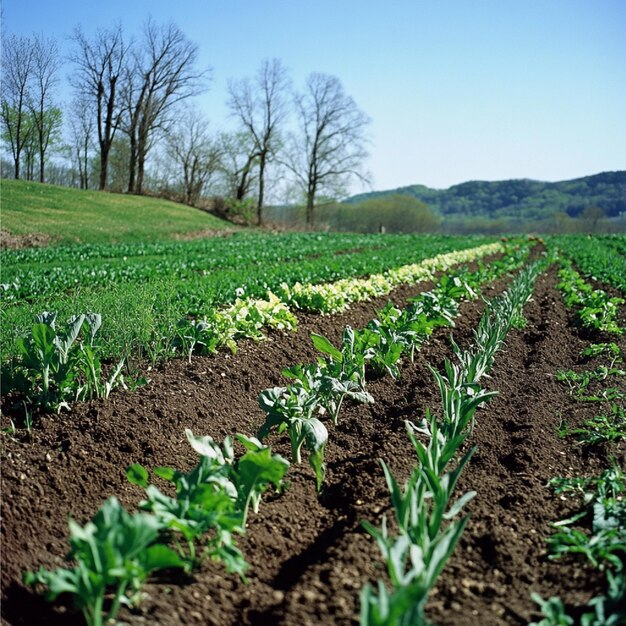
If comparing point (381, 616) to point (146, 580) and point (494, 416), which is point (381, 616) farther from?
point (494, 416)

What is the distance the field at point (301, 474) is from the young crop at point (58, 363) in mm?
21

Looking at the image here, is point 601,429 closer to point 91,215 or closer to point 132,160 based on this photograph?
point 91,215

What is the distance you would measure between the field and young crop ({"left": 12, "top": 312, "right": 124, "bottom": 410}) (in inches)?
0.8

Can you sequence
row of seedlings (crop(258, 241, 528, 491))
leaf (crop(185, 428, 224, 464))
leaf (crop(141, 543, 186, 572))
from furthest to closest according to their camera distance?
row of seedlings (crop(258, 241, 528, 491)) < leaf (crop(185, 428, 224, 464)) < leaf (crop(141, 543, 186, 572))

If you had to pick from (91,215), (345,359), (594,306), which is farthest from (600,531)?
(91,215)

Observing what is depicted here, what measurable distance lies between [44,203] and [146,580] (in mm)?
31734

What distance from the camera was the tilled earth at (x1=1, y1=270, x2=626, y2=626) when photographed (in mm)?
2318

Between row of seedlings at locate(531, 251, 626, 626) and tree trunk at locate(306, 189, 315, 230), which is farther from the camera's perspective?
tree trunk at locate(306, 189, 315, 230)

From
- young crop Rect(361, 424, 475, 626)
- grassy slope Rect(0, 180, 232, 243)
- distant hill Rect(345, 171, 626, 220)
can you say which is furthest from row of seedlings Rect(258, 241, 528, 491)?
distant hill Rect(345, 171, 626, 220)

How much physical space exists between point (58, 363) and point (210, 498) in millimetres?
2147

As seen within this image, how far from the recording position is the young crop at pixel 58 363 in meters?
3.90

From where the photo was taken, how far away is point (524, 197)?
170m

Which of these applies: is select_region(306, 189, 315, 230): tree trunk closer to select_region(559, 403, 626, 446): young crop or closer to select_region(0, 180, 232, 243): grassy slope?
select_region(0, 180, 232, 243): grassy slope

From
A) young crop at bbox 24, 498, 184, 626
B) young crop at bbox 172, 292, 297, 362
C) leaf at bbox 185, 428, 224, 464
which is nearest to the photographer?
young crop at bbox 24, 498, 184, 626
